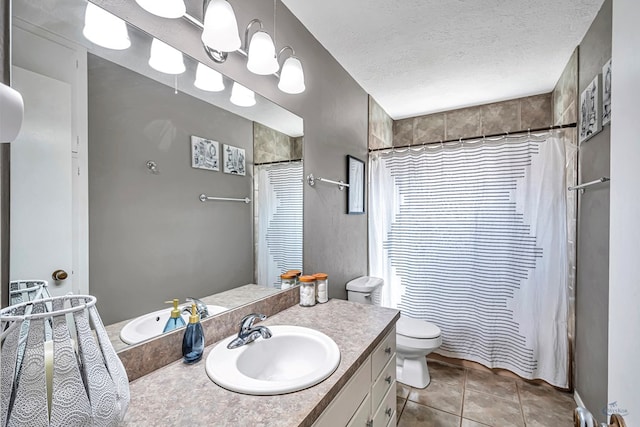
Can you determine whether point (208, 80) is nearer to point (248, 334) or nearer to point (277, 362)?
point (248, 334)

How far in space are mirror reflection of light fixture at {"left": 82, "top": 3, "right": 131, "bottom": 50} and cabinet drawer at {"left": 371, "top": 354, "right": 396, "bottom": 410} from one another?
5.09 ft

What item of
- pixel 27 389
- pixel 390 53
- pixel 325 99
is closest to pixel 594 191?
pixel 390 53

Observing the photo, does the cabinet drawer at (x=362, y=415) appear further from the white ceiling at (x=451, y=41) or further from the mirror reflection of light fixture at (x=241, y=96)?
the white ceiling at (x=451, y=41)

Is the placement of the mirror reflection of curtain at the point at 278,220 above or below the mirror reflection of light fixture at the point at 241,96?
below

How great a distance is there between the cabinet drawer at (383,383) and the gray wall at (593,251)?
3.62ft

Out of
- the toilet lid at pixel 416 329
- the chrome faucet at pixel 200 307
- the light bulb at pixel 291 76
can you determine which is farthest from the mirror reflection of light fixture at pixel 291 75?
the toilet lid at pixel 416 329

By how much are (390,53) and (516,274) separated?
1.90 meters

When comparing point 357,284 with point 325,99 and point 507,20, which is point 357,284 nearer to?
point 325,99

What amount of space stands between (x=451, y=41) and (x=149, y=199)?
2.07 meters

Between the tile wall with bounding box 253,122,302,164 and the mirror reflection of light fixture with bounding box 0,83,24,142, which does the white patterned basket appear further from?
the tile wall with bounding box 253,122,302,164

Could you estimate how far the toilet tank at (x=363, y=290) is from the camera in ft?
7.36

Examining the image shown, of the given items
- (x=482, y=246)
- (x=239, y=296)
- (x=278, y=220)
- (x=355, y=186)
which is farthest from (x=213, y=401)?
(x=482, y=246)

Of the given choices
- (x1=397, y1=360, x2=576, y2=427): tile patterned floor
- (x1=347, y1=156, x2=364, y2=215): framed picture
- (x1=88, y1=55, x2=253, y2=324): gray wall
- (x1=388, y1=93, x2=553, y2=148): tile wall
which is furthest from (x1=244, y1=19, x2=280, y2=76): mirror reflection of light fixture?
(x1=397, y1=360, x2=576, y2=427): tile patterned floor

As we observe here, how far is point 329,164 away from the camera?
6.79 ft
